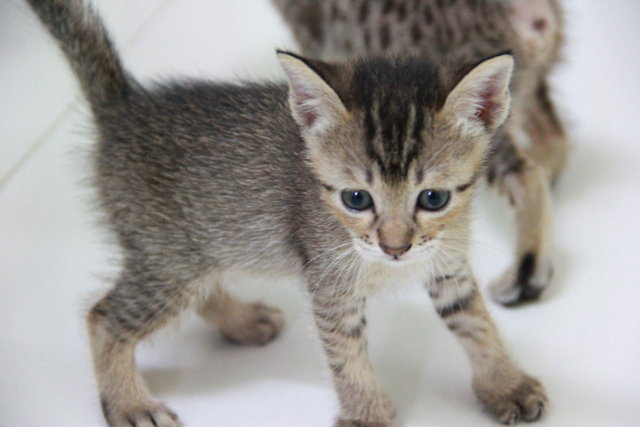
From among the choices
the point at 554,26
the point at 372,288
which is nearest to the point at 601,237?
the point at 554,26

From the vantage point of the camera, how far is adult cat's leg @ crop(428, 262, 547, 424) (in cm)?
192

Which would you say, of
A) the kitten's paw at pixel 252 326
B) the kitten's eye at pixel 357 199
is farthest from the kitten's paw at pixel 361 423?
the kitten's eye at pixel 357 199

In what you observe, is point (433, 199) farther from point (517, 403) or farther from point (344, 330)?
point (517, 403)

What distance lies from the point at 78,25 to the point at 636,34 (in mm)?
1947

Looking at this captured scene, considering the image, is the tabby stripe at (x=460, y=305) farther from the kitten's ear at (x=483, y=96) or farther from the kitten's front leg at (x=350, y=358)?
the kitten's ear at (x=483, y=96)

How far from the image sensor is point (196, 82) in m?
2.00

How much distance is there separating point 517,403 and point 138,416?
81 cm

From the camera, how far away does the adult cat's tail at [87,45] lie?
6.37ft

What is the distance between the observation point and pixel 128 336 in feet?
6.42

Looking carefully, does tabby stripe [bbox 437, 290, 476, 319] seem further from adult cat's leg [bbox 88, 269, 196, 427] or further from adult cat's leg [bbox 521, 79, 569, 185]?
adult cat's leg [bbox 521, 79, 569, 185]

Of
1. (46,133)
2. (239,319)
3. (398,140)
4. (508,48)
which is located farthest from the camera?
(46,133)

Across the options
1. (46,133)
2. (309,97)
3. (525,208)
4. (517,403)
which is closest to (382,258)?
(309,97)

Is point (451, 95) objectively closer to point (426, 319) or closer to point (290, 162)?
point (290, 162)

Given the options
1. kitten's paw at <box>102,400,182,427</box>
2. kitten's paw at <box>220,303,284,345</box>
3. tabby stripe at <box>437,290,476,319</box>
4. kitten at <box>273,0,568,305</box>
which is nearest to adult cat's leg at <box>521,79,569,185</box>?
kitten at <box>273,0,568,305</box>
